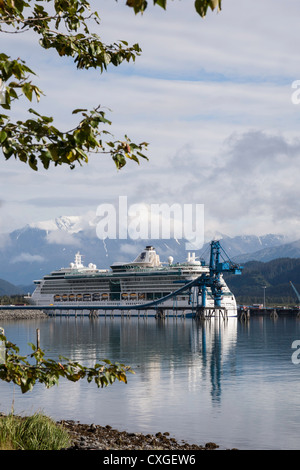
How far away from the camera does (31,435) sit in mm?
16609

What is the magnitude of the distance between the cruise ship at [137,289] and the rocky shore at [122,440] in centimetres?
10132

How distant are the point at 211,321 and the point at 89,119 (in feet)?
394

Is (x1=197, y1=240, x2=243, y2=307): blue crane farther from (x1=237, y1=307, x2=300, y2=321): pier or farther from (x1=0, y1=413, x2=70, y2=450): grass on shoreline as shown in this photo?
(x1=0, y1=413, x2=70, y2=450): grass on shoreline

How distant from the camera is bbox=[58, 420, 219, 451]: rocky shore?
2111cm

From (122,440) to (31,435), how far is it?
6635 millimetres

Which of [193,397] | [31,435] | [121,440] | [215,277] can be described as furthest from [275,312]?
[31,435]

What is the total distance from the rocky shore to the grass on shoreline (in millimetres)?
2587

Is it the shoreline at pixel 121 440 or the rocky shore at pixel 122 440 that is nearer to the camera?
the shoreline at pixel 121 440

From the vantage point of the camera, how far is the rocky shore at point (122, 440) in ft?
69.3

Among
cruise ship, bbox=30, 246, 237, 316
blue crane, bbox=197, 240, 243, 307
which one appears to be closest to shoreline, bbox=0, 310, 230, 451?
blue crane, bbox=197, 240, 243, 307

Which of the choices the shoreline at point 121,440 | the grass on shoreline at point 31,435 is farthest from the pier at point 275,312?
the grass on shoreline at point 31,435

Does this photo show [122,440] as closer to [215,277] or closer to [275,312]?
[215,277]

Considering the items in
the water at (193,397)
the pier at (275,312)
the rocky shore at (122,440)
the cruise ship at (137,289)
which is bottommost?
the water at (193,397)

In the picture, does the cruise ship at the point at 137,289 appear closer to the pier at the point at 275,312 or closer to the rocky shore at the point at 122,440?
the pier at the point at 275,312
